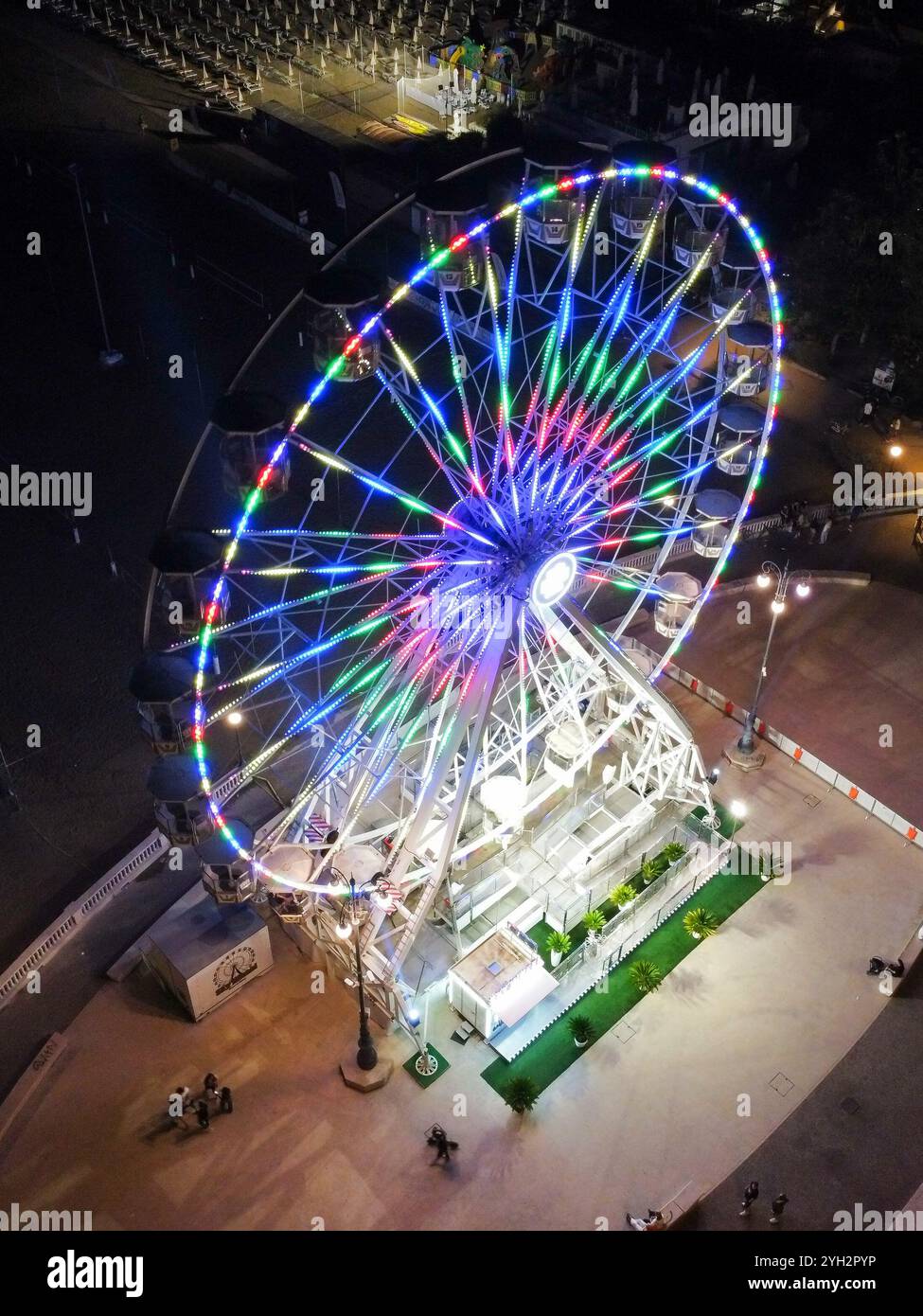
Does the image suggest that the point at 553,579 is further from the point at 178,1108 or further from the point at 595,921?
the point at 178,1108

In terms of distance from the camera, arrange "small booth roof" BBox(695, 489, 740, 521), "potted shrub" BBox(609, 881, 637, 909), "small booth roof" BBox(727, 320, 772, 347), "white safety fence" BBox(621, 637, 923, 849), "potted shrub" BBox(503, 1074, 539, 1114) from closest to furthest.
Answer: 1. "potted shrub" BBox(503, 1074, 539, 1114)
2. "small booth roof" BBox(727, 320, 772, 347)
3. "small booth roof" BBox(695, 489, 740, 521)
4. "potted shrub" BBox(609, 881, 637, 909)
5. "white safety fence" BBox(621, 637, 923, 849)

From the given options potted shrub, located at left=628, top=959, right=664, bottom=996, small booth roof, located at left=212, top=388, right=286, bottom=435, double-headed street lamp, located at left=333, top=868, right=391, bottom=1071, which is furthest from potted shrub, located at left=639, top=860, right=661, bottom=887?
small booth roof, located at left=212, top=388, right=286, bottom=435

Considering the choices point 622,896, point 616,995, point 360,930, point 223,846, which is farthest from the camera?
point 622,896

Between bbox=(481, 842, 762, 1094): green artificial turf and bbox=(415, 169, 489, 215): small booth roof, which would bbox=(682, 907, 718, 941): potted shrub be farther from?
bbox=(415, 169, 489, 215): small booth roof

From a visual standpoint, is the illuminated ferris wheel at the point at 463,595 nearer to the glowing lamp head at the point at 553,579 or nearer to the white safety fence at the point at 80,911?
the glowing lamp head at the point at 553,579

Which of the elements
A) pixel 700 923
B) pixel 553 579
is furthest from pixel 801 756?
pixel 553 579
